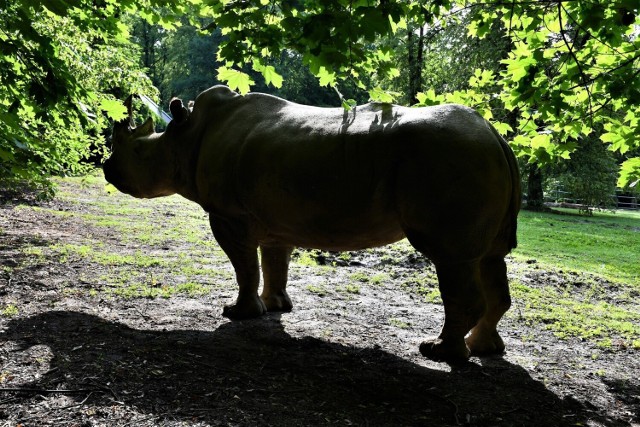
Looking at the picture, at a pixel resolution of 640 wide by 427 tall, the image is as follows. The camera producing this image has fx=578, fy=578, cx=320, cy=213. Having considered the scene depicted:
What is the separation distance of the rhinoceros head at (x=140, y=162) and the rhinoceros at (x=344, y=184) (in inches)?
0.4

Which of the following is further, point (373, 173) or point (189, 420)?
point (373, 173)

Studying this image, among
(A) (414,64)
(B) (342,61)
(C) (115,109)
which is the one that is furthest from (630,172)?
(A) (414,64)

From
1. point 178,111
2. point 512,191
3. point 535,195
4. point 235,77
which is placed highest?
point 235,77

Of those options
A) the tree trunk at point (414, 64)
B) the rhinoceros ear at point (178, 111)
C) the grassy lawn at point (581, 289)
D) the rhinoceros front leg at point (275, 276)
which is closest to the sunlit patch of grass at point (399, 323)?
the rhinoceros front leg at point (275, 276)

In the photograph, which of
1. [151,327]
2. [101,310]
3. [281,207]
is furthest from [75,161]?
[281,207]

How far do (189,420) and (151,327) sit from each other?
1858mm

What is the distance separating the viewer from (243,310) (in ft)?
17.4

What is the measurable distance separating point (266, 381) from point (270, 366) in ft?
0.98

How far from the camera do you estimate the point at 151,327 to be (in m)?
4.95

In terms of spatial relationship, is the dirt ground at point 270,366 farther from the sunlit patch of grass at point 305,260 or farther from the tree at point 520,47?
the tree at point 520,47

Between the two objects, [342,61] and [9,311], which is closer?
[342,61]

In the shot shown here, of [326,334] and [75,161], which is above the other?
[75,161]

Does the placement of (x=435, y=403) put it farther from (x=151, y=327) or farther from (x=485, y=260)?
(x=151, y=327)

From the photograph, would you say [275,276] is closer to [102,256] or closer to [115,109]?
[115,109]
